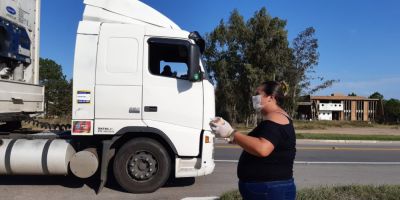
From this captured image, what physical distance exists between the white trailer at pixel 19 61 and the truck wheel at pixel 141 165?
2226 mm

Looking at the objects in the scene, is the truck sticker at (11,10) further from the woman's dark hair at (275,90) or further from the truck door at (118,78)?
the woman's dark hair at (275,90)

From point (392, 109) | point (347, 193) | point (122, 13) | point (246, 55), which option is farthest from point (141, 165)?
point (392, 109)

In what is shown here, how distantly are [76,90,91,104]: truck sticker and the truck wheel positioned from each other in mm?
977

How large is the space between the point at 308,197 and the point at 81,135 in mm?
3814

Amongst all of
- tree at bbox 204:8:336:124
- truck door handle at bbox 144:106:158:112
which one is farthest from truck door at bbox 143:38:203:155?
tree at bbox 204:8:336:124

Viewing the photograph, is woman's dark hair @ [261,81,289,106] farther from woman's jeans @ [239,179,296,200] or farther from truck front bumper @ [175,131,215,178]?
truck front bumper @ [175,131,215,178]

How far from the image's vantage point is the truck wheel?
6926 millimetres

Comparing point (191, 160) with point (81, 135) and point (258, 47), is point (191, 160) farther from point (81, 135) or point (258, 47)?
point (258, 47)

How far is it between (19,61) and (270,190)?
6.59 meters

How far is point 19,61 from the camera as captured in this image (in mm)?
8094

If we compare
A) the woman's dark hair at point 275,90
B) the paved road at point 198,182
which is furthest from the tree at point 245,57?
the woman's dark hair at point 275,90

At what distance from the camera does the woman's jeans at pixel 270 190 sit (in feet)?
10.1

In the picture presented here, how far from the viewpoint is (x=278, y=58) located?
31766mm

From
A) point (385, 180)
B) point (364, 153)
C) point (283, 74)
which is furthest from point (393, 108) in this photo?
point (385, 180)
